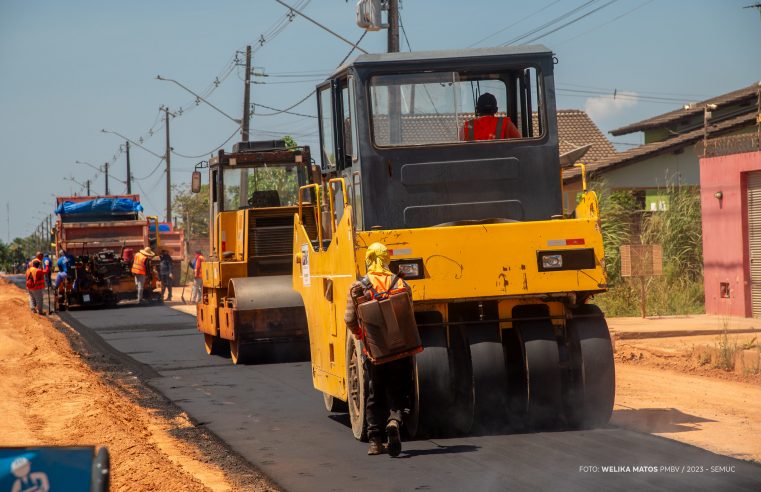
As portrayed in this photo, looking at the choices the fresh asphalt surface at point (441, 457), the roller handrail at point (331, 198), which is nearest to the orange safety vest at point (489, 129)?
the roller handrail at point (331, 198)

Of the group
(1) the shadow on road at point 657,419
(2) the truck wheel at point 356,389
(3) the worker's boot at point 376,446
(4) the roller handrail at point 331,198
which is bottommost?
(1) the shadow on road at point 657,419

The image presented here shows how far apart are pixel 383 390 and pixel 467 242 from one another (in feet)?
5.02

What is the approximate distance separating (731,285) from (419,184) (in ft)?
44.7

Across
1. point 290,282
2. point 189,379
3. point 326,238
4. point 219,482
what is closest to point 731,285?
point 290,282

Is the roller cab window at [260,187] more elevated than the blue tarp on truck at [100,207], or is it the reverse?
the blue tarp on truck at [100,207]

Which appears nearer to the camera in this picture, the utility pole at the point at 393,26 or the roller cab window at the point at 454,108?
the roller cab window at the point at 454,108

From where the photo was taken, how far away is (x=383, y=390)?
9.84 m

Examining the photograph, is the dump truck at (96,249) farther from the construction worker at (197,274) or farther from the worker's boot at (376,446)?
the worker's boot at (376,446)

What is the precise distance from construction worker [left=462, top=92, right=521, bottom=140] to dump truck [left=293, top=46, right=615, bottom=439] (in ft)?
0.25

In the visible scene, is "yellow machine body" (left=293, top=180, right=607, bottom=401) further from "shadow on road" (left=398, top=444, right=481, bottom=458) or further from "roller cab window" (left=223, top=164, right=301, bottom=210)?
"roller cab window" (left=223, top=164, right=301, bottom=210)

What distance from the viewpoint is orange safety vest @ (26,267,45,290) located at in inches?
1364

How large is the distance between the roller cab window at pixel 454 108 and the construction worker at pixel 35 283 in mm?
25544

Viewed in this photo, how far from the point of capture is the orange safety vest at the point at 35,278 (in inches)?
1364

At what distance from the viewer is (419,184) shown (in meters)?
10.9
